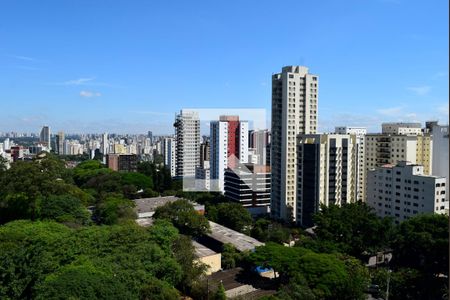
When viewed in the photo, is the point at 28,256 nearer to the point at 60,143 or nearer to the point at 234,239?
the point at 234,239

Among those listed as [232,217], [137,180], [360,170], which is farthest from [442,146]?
[137,180]

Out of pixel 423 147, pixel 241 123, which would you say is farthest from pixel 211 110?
pixel 423 147

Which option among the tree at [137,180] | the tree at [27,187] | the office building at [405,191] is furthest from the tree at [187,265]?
the tree at [137,180]

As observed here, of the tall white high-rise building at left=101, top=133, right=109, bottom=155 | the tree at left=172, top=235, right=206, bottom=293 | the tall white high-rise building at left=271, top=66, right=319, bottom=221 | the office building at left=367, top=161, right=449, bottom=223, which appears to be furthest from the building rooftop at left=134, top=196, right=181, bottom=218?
the tall white high-rise building at left=101, top=133, right=109, bottom=155

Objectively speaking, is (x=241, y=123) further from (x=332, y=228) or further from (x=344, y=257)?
(x=344, y=257)

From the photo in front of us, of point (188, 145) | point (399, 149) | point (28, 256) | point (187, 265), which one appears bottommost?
point (187, 265)

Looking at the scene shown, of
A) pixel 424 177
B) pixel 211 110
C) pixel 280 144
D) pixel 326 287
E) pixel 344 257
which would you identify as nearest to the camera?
pixel 326 287
